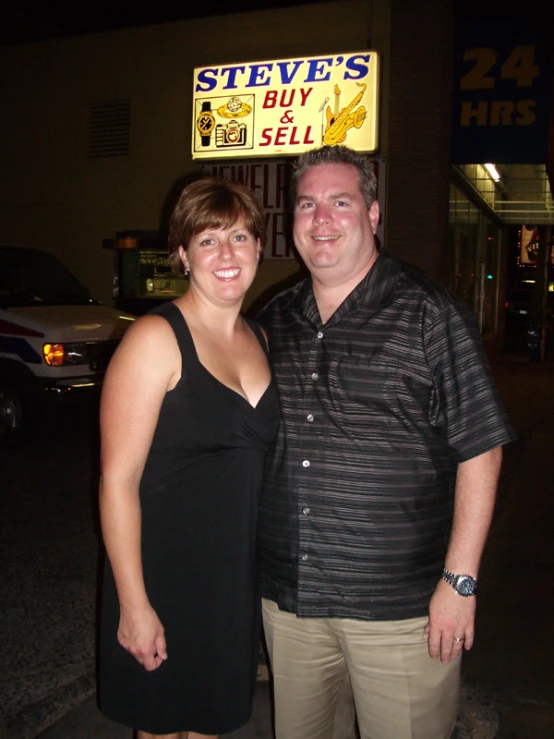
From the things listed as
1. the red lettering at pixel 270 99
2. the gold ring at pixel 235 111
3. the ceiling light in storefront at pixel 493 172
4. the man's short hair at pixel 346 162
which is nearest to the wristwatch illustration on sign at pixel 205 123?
the gold ring at pixel 235 111

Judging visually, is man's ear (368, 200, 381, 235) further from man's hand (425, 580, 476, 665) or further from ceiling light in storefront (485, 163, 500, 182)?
ceiling light in storefront (485, 163, 500, 182)

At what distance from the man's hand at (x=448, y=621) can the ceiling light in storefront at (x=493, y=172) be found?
41.1 ft

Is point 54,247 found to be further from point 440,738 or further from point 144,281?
point 440,738

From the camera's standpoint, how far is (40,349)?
24.7 ft

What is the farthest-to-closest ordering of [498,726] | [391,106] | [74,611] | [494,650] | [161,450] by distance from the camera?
[391,106], [74,611], [494,650], [498,726], [161,450]

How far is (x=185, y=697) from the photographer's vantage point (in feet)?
7.36

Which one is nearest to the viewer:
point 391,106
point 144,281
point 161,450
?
point 161,450

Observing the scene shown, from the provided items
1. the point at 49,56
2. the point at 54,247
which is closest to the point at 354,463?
the point at 54,247

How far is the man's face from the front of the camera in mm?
2305

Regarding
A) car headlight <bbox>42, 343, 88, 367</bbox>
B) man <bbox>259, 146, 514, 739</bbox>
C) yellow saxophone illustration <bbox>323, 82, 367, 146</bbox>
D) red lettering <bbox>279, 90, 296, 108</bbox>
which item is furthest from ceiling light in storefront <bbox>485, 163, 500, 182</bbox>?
man <bbox>259, 146, 514, 739</bbox>

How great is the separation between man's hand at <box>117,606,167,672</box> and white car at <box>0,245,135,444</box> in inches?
227

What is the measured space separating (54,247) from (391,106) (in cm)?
646

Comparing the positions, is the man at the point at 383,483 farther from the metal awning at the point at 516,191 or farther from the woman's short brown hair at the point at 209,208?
the metal awning at the point at 516,191

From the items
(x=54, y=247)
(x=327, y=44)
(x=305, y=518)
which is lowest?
(x=305, y=518)
